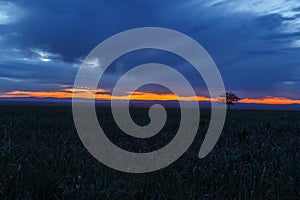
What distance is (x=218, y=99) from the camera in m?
106

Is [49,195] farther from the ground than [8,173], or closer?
closer

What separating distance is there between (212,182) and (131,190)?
143 cm

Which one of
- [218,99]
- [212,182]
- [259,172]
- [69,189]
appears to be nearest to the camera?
[69,189]

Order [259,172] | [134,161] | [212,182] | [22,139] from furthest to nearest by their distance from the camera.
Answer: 1. [22,139]
2. [134,161]
3. [259,172]
4. [212,182]

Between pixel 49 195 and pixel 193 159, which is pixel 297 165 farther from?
pixel 49 195

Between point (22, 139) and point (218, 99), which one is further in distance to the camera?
point (218, 99)

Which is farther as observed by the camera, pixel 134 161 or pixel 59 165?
pixel 134 161

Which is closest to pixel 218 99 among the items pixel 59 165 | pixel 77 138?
pixel 77 138

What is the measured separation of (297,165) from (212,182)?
2054 millimetres

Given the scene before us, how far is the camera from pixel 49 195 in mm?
4305

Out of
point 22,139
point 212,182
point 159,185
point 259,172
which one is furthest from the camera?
point 22,139

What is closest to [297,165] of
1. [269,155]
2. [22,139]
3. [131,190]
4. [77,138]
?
[269,155]

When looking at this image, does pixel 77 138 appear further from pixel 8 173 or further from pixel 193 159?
pixel 8 173

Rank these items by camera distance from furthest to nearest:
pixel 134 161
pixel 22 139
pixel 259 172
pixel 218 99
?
pixel 218 99 → pixel 22 139 → pixel 134 161 → pixel 259 172
